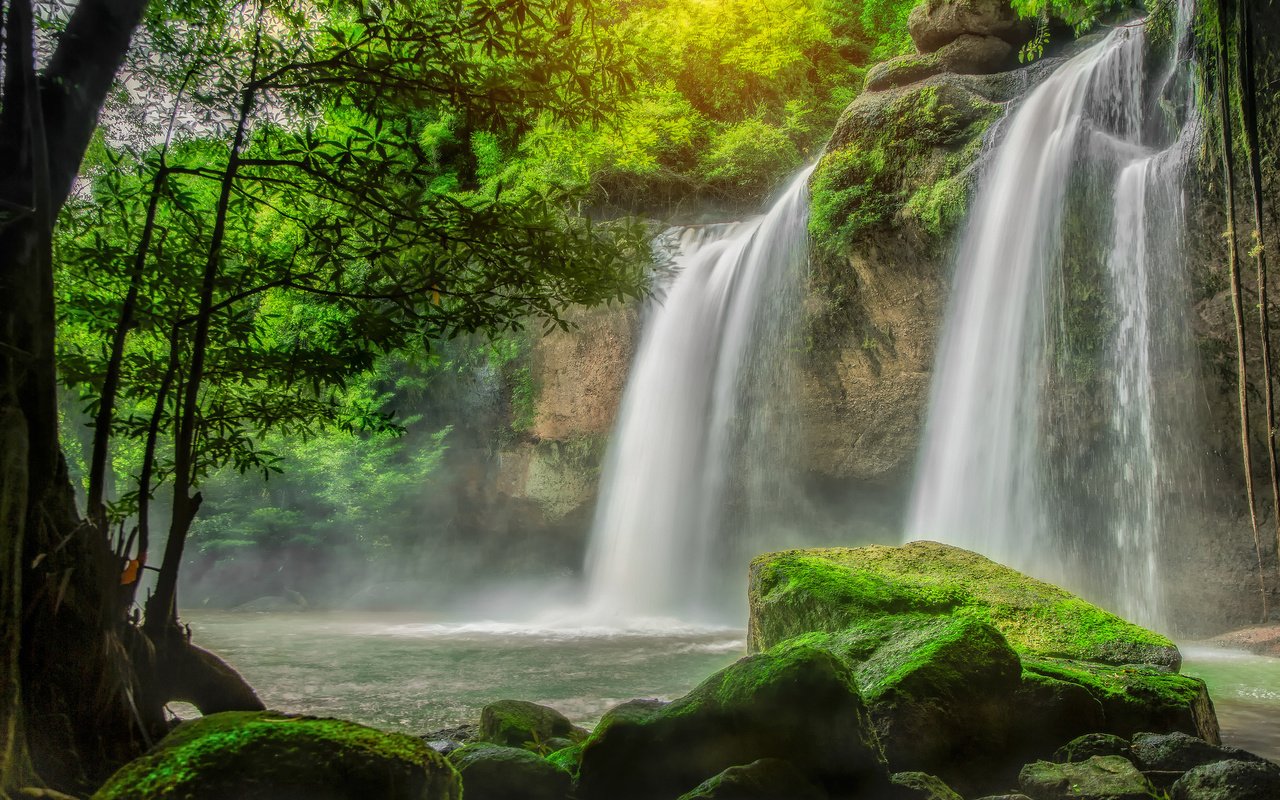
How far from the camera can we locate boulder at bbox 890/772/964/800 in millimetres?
3408

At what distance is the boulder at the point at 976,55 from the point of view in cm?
1368

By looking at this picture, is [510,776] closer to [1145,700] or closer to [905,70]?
[1145,700]

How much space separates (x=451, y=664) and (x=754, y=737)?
23.3 feet

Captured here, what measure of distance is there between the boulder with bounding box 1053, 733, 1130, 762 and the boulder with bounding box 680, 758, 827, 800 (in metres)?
1.50

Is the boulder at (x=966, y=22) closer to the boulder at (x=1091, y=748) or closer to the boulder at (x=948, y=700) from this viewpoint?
the boulder at (x=948, y=700)

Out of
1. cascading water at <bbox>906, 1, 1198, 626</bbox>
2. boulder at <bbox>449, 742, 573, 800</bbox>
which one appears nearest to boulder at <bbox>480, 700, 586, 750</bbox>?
boulder at <bbox>449, 742, 573, 800</bbox>

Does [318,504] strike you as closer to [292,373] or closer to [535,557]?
[535,557]

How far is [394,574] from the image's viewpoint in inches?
782

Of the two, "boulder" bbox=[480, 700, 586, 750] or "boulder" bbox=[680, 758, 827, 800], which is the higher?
"boulder" bbox=[680, 758, 827, 800]

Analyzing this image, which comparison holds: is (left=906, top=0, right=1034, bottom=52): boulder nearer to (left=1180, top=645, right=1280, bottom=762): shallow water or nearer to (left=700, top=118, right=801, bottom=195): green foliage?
(left=700, top=118, right=801, bottom=195): green foliage

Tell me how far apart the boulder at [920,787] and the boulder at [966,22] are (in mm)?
13612

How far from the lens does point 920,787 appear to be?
3463 millimetres

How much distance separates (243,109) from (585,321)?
14.1m

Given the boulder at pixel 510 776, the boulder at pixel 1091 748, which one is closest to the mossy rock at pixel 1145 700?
the boulder at pixel 1091 748
